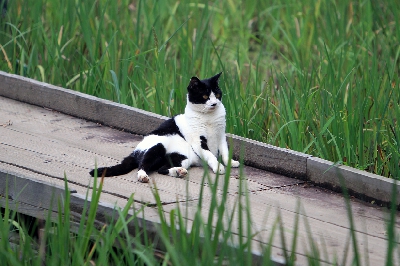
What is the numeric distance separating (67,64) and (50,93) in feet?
2.88

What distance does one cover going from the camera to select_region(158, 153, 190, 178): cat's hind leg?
391 cm

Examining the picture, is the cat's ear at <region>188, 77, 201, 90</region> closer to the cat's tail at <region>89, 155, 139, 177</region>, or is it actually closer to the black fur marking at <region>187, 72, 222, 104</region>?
the black fur marking at <region>187, 72, 222, 104</region>

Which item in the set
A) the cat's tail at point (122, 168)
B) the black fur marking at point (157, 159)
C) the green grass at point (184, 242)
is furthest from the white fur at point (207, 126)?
the green grass at point (184, 242)

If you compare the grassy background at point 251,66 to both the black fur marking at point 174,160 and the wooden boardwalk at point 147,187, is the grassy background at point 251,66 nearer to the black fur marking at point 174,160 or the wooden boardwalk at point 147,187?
the wooden boardwalk at point 147,187

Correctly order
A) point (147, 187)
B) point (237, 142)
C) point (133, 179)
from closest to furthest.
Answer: point (147, 187)
point (133, 179)
point (237, 142)

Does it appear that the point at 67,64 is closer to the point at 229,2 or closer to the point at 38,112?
the point at 38,112

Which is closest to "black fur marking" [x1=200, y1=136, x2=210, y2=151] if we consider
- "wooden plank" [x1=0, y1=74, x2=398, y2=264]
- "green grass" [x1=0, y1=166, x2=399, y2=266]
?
"wooden plank" [x1=0, y1=74, x2=398, y2=264]

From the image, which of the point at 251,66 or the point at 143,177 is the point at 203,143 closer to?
the point at 143,177

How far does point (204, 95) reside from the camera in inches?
162

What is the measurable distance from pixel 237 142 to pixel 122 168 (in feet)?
2.32

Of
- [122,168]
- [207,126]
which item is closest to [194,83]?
[207,126]

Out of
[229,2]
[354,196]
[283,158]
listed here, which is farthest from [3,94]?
[229,2]

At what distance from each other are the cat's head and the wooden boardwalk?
1.04ft

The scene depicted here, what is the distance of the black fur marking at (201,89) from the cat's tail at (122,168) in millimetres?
432
